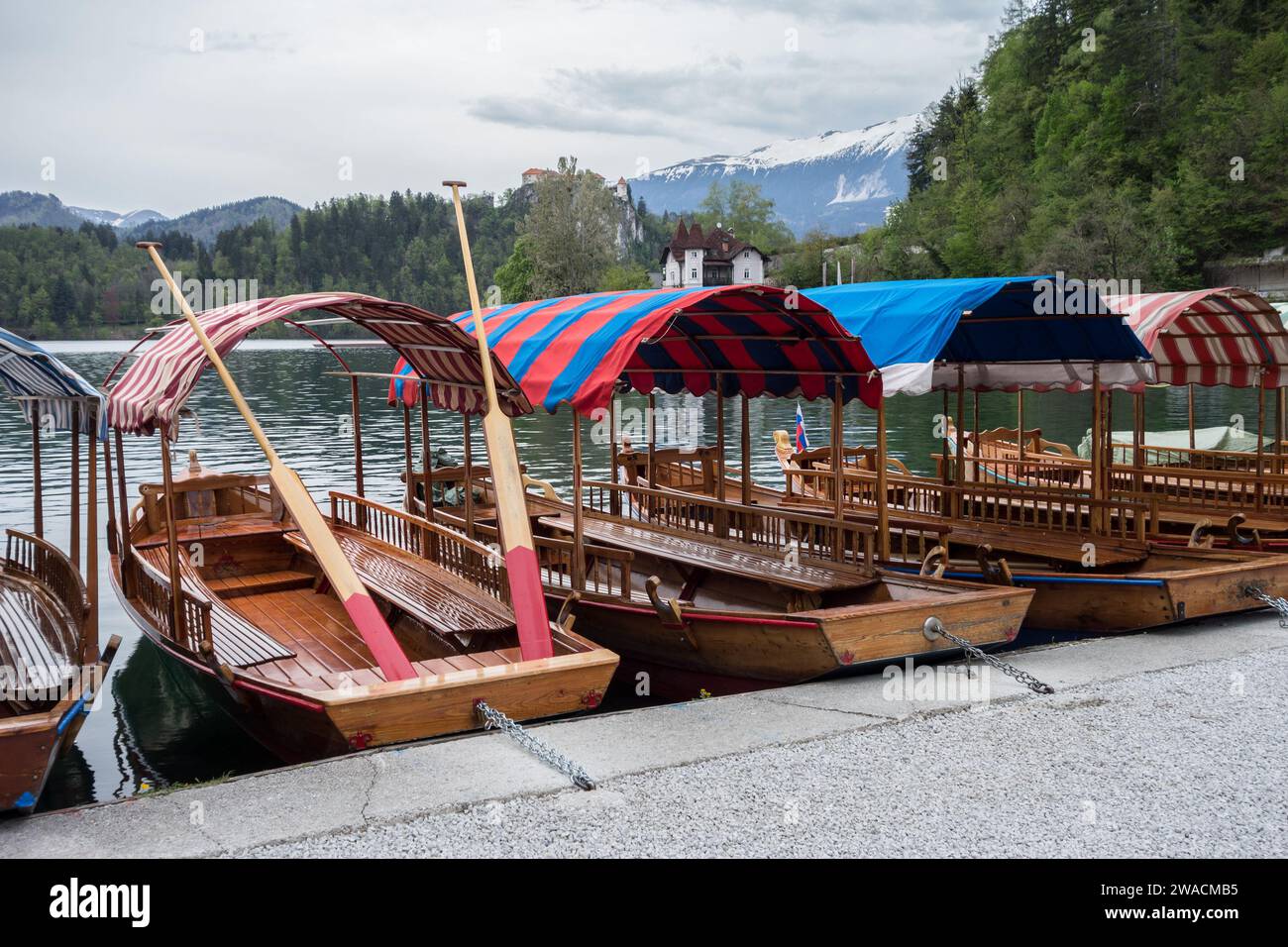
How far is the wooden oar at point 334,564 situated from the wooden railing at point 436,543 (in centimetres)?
194

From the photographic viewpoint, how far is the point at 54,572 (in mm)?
10844

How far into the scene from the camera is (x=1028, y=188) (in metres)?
72.6

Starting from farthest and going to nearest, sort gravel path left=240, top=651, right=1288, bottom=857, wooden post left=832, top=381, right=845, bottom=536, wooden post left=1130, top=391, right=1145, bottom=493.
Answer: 1. wooden post left=1130, top=391, right=1145, bottom=493
2. wooden post left=832, top=381, right=845, bottom=536
3. gravel path left=240, top=651, right=1288, bottom=857

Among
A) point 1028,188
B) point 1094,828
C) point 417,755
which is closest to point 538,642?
point 417,755

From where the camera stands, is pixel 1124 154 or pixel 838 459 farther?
pixel 1124 154

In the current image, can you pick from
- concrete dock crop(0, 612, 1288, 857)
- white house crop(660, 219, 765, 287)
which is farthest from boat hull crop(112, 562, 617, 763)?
white house crop(660, 219, 765, 287)

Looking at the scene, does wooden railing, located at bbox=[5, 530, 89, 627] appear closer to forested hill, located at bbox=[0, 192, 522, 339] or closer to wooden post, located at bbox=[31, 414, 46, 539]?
wooden post, located at bbox=[31, 414, 46, 539]

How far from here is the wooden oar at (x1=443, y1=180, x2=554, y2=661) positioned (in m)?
8.91

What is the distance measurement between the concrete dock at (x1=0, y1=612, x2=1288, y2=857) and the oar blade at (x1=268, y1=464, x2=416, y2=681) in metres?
0.89

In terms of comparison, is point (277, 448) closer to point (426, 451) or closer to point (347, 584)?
point (426, 451)

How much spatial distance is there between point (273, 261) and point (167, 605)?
142 metres

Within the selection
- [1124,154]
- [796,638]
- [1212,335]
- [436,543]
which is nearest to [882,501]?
[796,638]

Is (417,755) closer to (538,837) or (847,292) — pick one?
(538,837)

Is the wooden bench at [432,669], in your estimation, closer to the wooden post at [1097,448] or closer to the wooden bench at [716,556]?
the wooden bench at [716,556]
